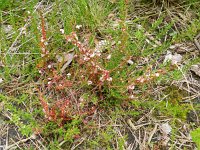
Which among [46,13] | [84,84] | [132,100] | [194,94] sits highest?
[46,13]

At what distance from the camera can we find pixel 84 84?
2311mm

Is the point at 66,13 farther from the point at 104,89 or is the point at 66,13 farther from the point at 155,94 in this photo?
the point at 155,94

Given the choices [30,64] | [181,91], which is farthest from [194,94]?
[30,64]

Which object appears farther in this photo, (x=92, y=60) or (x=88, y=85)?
(x=88, y=85)

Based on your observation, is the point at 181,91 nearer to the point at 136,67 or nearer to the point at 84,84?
the point at 136,67

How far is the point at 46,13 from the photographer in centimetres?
275

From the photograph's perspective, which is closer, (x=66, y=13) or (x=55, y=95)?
(x=55, y=95)

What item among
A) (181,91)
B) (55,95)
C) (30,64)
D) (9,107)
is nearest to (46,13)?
(30,64)

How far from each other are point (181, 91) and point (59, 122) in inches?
34.8

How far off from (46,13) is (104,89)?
80 centimetres

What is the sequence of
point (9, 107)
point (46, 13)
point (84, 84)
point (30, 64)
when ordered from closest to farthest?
Result: point (9, 107)
point (84, 84)
point (30, 64)
point (46, 13)

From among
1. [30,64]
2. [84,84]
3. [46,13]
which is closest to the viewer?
[84,84]

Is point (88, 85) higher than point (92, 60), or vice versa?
point (92, 60)

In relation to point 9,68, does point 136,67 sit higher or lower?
lower
